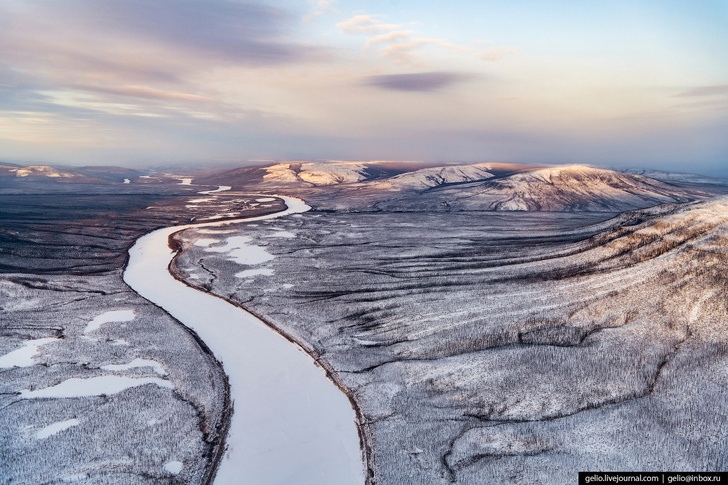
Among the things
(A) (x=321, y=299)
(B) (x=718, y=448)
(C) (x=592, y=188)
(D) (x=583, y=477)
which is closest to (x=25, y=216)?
(A) (x=321, y=299)

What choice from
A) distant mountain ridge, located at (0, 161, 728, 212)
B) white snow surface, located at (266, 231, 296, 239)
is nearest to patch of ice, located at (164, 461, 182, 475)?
white snow surface, located at (266, 231, 296, 239)

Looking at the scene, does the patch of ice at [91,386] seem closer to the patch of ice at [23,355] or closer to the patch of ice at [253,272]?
the patch of ice at [23,355]

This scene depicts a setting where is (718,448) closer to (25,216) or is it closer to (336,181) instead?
(25,216)

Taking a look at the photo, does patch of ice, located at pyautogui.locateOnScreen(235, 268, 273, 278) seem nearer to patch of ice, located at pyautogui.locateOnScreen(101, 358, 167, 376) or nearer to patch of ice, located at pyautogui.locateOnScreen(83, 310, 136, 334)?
patch of ice, located at pyautogui.locateOnScreen(83, 310, 136, 334)

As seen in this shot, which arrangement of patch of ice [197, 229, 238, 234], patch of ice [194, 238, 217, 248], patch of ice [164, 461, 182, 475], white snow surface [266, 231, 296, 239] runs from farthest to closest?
patch of ice [197, 229, 238, 234] < white snow surface [266, 231, 296, 239] < patch of ice [194, 238, 217, 248] < patch of ice [164, 461, 182, 475]

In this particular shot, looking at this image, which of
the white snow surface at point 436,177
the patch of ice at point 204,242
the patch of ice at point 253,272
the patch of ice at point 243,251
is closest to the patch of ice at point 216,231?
the patch of ice at point 204,242

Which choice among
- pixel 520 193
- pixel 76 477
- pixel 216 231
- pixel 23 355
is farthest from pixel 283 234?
pixel 520 193
